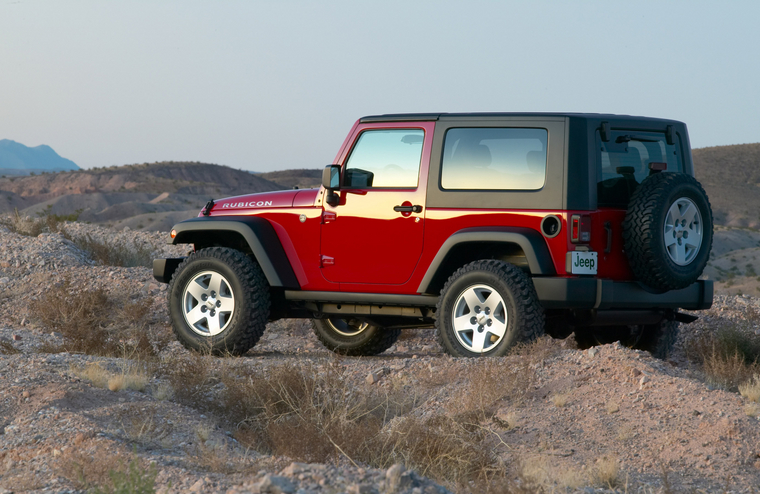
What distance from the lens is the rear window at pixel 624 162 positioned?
6754 mm

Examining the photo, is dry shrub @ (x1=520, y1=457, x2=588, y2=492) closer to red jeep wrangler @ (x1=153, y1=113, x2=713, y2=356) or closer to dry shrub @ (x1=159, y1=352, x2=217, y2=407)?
red jeep wrangler @ (x1=153, y1=113, x2=713, y2=356)

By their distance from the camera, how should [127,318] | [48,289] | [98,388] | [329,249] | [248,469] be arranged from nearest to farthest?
1. [248,469]
2. [98,388]
3. [329,249]
4. [127,318]
5. [48,289]

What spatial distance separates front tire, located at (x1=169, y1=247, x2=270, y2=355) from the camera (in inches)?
307

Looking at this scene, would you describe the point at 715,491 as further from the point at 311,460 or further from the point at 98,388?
the point at 98,388

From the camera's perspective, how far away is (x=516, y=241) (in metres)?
6.60

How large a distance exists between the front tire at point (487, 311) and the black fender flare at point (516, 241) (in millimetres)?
168

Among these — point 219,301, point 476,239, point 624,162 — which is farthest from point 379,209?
point 624,162

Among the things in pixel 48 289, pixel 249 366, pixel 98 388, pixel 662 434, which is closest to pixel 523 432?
pixel 662 434

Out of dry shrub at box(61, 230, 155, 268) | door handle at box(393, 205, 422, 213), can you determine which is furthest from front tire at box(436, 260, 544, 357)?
dry shrub at box(61, 230, 155, 268)

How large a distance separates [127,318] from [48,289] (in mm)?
1625

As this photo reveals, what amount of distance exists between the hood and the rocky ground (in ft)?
4.83

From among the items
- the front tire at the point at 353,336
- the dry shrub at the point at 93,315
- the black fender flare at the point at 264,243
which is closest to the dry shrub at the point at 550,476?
the black fender flare at the point at 264,243

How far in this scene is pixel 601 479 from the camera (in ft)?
14.4

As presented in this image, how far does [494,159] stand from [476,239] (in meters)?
0.72
